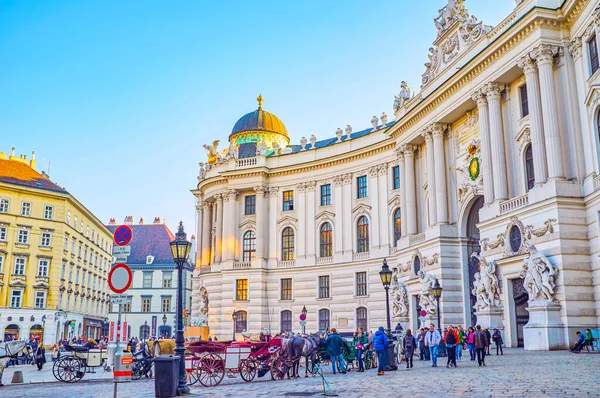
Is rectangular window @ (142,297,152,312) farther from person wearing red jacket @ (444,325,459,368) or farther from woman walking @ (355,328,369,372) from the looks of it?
person wearing red jacket @ (444,325,459,368)

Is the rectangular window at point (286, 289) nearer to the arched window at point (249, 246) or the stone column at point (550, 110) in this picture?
the arched window at point (249, 246)

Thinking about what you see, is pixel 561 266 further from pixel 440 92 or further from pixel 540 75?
pixel 440 92

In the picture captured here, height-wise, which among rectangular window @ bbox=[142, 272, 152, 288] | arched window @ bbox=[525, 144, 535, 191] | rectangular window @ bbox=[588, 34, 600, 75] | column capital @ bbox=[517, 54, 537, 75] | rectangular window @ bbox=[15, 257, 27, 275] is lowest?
rectangular window @ bbox=[15, 257, 27, 275]

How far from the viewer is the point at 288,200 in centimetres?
5500

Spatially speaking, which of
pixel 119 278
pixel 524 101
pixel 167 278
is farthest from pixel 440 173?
pixel 167 278

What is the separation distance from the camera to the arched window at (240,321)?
5266 cm

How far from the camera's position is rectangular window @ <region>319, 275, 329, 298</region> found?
5098 cm

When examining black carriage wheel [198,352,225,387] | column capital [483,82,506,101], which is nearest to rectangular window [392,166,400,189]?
column capital [483,82,506,101]

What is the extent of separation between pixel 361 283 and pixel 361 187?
8004mm

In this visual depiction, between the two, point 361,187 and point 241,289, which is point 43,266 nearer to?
point 241,289

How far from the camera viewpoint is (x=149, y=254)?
8700 centimetres

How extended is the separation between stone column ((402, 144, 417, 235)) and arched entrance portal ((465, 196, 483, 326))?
5204 millimetres

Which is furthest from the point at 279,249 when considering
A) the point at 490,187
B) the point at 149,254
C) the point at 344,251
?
the point at 149,254

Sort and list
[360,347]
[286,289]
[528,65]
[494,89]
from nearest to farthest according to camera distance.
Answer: [360,347], [528,65], [494,89], [286,289]
